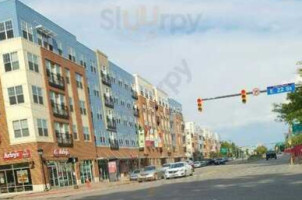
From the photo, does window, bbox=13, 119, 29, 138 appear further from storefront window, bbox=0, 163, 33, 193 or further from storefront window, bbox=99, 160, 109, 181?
storefront window, bbox=99, 160, 109, 181

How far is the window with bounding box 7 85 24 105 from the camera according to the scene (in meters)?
49.7

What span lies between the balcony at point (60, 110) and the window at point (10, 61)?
6.41 metres

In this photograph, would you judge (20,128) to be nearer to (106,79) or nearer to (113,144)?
(113,144)

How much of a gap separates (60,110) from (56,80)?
311cm

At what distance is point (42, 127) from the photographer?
51.3 metres

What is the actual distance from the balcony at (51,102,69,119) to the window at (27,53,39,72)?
4.61 m

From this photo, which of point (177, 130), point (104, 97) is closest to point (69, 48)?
point (104, 97)

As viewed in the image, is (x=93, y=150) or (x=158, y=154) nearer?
(x=93, y=150)

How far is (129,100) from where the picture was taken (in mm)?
91062

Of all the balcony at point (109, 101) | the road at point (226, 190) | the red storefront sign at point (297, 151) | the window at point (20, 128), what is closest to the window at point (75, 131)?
the window at point (20, 128)

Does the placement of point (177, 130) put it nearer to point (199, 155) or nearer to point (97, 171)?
point (199, 155)

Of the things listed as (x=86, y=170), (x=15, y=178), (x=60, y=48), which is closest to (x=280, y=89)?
(x=15, y=178)

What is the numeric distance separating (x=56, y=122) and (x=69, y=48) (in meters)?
11.8

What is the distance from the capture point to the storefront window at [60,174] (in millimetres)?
51469
